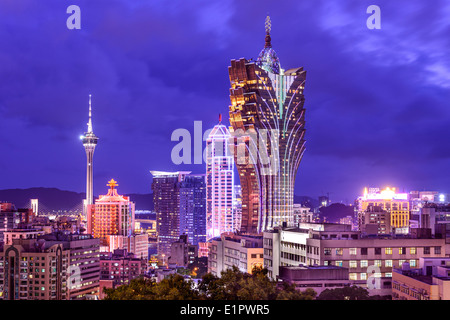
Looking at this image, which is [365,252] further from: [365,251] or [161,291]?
[161,291]

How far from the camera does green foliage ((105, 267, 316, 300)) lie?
30.3 m

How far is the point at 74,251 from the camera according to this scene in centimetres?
11100

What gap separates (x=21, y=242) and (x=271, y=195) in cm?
5807

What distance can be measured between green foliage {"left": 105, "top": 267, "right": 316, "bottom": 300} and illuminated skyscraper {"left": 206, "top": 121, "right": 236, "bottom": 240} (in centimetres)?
15140

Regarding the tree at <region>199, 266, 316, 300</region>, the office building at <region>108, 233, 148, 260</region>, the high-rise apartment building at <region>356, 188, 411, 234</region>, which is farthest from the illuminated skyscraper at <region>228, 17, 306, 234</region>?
the tree at <region>199, 266, 316, 300</region>

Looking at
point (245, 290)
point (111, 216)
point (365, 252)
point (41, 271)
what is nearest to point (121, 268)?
point (41, 271)

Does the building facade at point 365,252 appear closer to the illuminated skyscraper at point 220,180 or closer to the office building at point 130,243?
the office building at point 130,243

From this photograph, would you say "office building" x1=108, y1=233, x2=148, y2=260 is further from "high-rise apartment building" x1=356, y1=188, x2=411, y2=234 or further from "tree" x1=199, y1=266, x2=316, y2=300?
"tree" x1=199, y1=266, x2=316, y2=300

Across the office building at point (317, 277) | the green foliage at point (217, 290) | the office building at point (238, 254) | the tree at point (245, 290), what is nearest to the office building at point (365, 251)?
the office building at point (317, 277)
